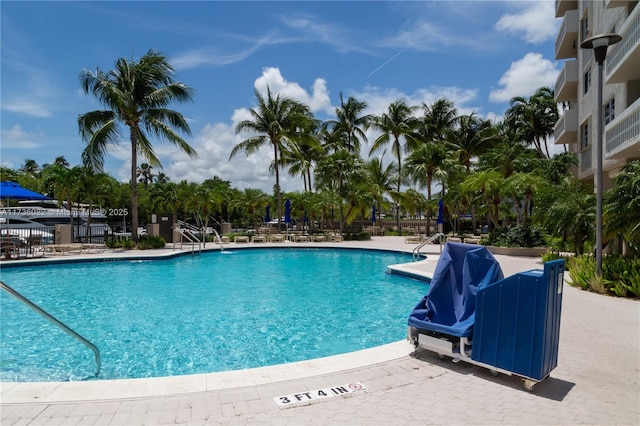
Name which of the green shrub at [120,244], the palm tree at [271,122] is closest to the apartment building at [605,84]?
the palm tree at [271,122]

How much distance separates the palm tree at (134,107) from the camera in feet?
65.8

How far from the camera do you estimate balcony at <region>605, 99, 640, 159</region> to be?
11367 millimetres

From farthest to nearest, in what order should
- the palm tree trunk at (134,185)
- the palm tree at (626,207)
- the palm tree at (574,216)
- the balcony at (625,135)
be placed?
the palm tree trunk at (134,185) < the palm tree at (574,216) < the balcony at (625,135) < the palm tree at (626,207)

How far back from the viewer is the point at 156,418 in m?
3.44

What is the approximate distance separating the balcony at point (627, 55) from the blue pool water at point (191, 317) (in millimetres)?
9881

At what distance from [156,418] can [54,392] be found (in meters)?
1.37

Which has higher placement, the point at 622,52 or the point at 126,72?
the point at 126,72

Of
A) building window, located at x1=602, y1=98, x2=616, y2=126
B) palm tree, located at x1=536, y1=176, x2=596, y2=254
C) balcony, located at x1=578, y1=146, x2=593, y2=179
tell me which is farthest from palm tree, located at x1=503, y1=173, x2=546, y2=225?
palm tree, located at x1=536, y1=176, x2=596, y2=254

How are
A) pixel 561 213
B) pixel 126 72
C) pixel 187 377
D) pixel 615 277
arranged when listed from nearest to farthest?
pixel 187 377 < pixel 615 277 < pixel 561 213 < pixel 126 72

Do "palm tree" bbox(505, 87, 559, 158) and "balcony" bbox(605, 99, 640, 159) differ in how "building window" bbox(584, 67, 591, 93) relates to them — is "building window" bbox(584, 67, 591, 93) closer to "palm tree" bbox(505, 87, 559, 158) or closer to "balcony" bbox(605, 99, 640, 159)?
"balcony" bbox(605, 99, 640, 159)

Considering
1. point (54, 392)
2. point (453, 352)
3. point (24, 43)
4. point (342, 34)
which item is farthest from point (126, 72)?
point (453, 352)

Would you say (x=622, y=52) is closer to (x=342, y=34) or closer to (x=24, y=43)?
(x=342, y=34)

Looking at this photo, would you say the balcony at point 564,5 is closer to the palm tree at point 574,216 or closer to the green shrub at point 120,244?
the palm tree at point 574,216

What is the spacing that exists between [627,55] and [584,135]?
8341mm
